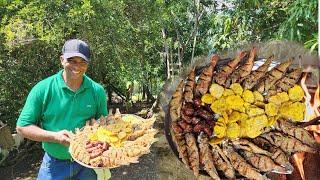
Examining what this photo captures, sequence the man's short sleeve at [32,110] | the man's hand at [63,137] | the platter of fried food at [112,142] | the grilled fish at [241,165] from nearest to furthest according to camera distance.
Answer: the grilled fish at [241,165] → the platter of fried food at [112,142] → the man's hand at [63,137] → the man's short sleeve at [32,110]

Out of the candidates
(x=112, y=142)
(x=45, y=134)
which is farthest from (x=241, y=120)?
(x=45, y=134)

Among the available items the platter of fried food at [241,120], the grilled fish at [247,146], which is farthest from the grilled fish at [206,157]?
the grilled fish at [247,146]

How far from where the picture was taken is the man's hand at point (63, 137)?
2.57m

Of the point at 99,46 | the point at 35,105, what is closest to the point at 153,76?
the point at 99,46

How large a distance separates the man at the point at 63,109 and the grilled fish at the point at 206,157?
48.1 inches

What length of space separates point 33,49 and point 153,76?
11.8m

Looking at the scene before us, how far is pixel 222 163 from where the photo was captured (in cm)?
158

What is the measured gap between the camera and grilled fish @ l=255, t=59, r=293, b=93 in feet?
5.22

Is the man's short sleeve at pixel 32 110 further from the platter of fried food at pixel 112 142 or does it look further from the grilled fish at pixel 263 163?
the grilled fish at pixel 263 163

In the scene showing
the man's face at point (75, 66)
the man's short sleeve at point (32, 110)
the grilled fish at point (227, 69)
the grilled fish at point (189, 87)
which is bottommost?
the man's short sleeve at point (32, 110)

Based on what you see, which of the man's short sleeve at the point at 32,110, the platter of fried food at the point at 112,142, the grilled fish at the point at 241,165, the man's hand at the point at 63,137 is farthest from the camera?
the man's short sleeve at the point at 32,110

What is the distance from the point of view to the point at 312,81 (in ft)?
5.26

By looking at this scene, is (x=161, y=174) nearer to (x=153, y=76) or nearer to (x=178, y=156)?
(x=178, y=156)

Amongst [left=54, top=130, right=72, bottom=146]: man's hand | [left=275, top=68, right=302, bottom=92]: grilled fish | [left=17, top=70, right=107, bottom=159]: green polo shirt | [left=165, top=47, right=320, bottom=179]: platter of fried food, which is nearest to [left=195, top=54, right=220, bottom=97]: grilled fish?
[left=165, top=47, right=320, bottom=179]: platter of fried food
